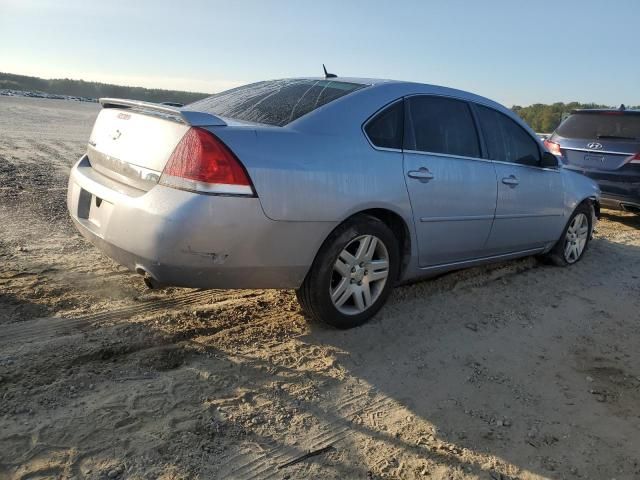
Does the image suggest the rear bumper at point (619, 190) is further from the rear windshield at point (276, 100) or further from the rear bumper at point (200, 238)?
the rear bumper at point (200, 238)

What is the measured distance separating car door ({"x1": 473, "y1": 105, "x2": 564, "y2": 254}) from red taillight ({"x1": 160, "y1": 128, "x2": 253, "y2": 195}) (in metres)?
2.42

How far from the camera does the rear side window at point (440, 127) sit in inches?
151

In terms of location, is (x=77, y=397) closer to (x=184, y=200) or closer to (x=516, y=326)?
(x=184, y=200)

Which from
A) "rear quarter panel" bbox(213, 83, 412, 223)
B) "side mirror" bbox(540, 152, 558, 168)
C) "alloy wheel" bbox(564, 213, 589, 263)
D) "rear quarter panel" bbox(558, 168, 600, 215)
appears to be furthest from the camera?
"alloy wheel" bbox(564, 213, 589, 263)

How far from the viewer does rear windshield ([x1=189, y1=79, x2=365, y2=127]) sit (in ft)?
11.2

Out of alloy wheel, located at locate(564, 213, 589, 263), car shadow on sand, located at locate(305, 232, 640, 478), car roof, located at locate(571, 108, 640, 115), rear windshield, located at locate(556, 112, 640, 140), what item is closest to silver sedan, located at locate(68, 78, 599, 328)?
car shadow on sand, located at locate(305, 232, 640, 478)

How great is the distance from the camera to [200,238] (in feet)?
9.31

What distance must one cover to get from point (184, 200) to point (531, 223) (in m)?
3.32

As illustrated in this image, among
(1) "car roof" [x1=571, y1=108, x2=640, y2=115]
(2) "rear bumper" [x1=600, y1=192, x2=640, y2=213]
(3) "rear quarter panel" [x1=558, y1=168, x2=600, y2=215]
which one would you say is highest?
(1) "car roof" [x1=571, y1=108, x2=640, y2=115]

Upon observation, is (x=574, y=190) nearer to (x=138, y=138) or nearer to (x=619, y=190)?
(x=619, y=190)

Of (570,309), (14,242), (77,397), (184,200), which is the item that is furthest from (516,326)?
(14,242)

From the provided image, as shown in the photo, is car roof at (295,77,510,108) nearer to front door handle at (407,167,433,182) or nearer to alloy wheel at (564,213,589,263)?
front door handle at (407,167,433,182)

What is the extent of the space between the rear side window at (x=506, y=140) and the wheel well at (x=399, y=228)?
1.22m

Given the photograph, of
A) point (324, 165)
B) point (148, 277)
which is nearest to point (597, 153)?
point (324, 165)
